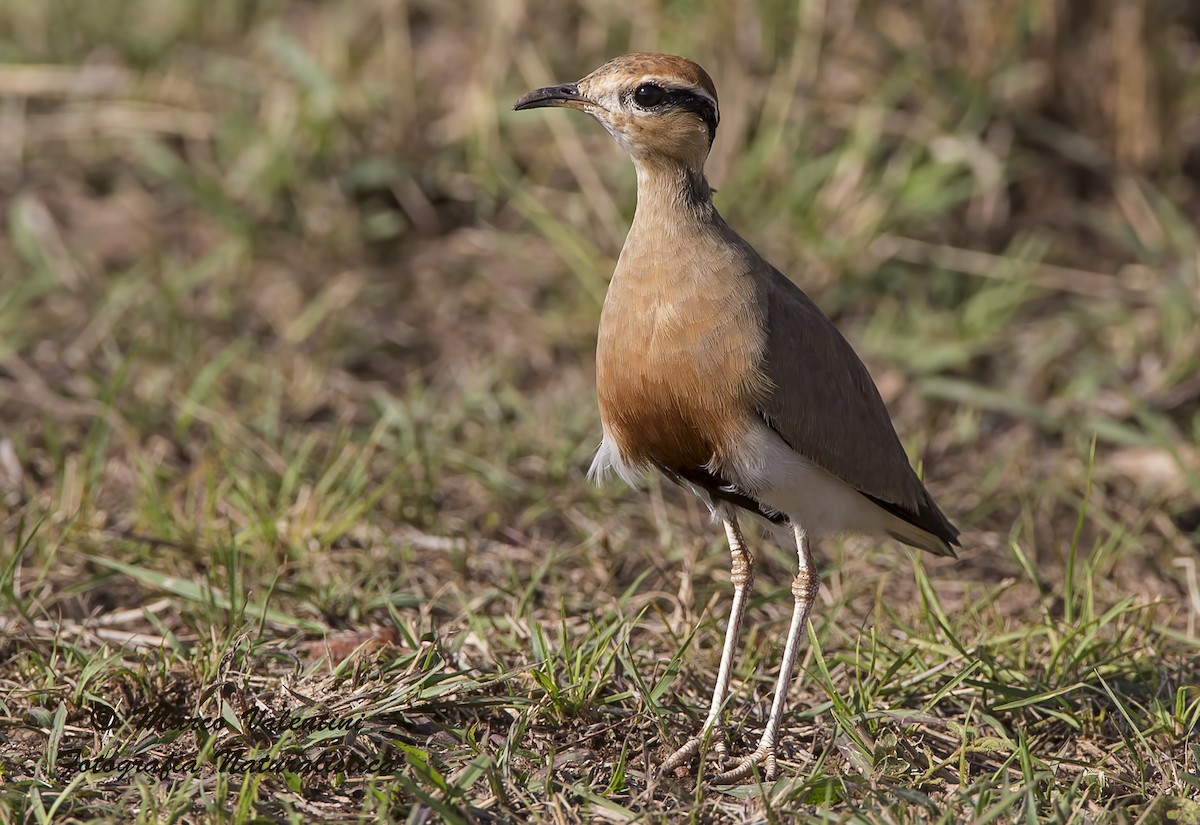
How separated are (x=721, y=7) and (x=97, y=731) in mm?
4265

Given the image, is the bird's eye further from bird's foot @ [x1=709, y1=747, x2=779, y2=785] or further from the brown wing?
bird's foot @ [x1=709, y1=747, x2=779, y2=785]

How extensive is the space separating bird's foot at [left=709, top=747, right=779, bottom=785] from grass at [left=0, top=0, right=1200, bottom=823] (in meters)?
0.07

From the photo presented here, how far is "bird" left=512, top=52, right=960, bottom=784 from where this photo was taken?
3883 mm

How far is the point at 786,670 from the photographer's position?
3.98 m

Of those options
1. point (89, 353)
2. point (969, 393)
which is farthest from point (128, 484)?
point (969, 393)

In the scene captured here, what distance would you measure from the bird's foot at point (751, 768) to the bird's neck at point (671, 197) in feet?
4.70

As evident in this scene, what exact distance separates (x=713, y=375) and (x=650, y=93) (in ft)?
2.65

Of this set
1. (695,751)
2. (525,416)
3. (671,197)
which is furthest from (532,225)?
(695,751)

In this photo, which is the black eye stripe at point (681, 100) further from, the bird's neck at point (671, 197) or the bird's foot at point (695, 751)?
the bird's foot at point (695, 751)

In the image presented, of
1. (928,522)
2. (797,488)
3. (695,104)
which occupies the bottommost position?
(928,522)

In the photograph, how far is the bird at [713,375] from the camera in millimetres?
3883

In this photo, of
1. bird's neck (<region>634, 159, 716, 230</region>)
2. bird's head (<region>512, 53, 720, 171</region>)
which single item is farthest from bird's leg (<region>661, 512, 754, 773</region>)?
bird's head (<region>512, 53, 720, 171</region>)

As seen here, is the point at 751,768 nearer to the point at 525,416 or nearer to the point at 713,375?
the point at 713,375

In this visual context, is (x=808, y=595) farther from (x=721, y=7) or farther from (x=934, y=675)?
(x=721, y=7)
